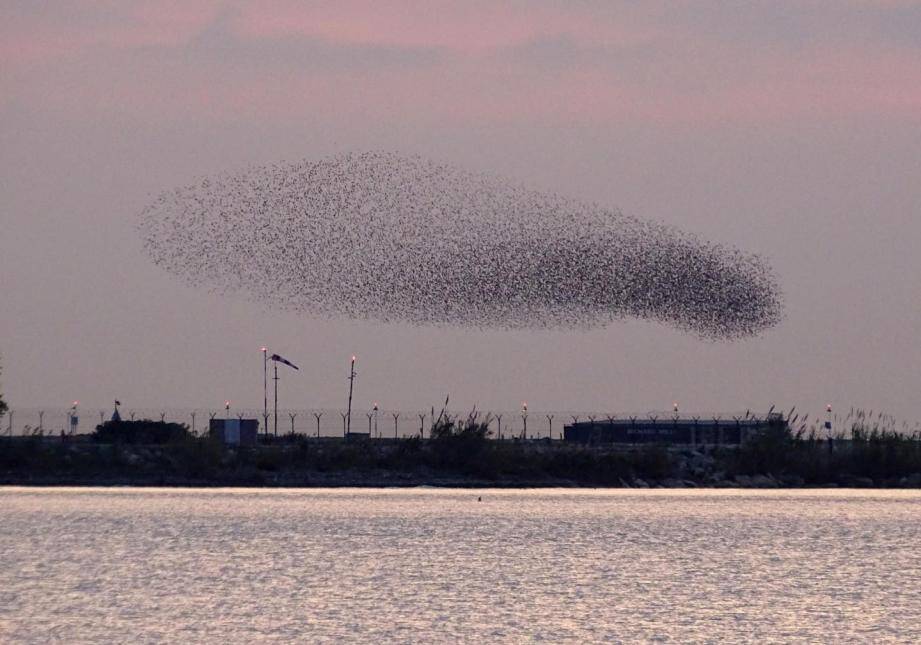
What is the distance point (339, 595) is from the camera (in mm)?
53812

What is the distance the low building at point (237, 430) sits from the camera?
6156 inches

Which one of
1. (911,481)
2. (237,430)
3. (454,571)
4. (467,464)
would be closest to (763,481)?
(911,481)

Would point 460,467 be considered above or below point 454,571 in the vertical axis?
above

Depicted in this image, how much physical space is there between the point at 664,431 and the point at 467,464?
64.7 metres

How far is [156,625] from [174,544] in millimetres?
26973

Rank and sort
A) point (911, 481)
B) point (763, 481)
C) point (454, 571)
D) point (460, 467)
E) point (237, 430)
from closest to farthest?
point (454, 571) → point (911, 481) → point (763, 481) → point (460, 467) → point (237, 430)

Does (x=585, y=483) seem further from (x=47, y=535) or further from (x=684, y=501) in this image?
(x=47, y=535)

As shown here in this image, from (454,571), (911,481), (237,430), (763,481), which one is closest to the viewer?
(454,571)

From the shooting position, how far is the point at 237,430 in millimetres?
159500

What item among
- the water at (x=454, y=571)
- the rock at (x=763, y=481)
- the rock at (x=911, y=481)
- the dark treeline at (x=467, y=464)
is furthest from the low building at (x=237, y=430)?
the rock at (x=911, y=481)

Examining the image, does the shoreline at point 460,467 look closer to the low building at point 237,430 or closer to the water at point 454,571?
the water at point 454,571

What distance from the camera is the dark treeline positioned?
114 metres

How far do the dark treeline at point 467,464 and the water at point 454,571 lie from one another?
29.5ft

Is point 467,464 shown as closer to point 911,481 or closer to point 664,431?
point 911,481
